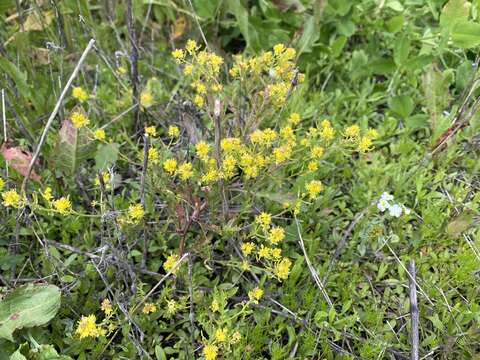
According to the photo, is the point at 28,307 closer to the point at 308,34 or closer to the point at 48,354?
the point at 48,354

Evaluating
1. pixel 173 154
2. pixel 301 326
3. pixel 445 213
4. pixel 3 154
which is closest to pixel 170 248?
pixel 173 154

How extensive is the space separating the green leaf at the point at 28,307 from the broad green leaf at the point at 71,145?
366 millimetres

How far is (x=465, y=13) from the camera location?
175 centimetres

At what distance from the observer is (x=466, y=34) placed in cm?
182

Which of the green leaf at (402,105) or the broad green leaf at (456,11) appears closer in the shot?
the broad green leaf at (456,11)

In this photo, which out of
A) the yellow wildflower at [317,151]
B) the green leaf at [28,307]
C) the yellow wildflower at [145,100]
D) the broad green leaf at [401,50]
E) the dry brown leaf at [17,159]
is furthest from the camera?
the broad green leaf at [401,50]

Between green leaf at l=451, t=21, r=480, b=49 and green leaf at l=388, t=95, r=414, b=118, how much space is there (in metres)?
0.27

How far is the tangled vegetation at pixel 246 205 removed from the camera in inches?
54.9

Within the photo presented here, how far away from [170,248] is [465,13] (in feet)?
3.98

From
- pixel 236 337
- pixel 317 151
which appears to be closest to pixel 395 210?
pixel 317 151

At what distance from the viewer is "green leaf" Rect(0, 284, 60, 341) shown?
1.36 m

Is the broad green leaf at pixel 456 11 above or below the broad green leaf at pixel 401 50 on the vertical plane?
above

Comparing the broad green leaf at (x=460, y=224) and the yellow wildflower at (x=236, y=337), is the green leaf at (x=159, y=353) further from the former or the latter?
the broad green leaf at (x=460, y=224)

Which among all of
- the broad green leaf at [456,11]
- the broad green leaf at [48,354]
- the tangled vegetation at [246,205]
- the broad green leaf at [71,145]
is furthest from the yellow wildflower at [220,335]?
the broad green leaf at [456,11]
